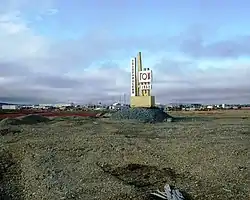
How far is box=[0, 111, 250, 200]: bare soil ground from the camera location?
12305 millimetres

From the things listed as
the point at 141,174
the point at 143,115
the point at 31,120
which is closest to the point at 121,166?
the point at 141,174

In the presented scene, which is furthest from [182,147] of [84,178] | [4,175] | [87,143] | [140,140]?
[4,175]

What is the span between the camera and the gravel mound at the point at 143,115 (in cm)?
3238

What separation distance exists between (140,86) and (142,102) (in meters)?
1.31

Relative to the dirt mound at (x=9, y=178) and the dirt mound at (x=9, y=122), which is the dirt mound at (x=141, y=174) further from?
the dirt mound at (x=9, y=122)

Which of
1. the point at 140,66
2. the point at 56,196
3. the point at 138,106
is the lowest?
the point at 56,196

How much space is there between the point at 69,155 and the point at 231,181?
638 centimetres

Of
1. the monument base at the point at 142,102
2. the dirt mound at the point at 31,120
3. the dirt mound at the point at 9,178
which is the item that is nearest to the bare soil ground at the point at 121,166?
the dirt mound at the point at 9,178

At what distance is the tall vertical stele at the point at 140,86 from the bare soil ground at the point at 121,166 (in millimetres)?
12676

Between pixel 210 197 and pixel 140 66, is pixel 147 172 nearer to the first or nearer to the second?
pixel 210 197

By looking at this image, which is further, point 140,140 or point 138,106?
point 138,106

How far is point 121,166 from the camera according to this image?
15.2 m

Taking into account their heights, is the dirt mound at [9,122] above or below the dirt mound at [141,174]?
above

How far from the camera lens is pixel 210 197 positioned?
38.3ft
